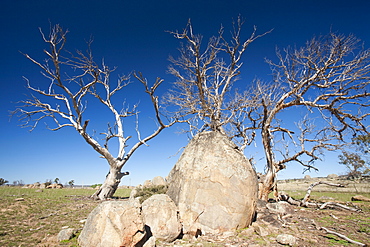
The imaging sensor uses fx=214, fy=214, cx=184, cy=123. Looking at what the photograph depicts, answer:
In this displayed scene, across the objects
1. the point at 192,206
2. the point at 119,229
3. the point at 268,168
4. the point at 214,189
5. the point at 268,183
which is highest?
the point at 268,168

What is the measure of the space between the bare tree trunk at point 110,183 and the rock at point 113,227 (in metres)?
→ 10.4

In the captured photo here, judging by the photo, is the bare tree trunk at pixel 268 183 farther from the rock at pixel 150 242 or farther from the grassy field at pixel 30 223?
the grassy field at pixel 30 223

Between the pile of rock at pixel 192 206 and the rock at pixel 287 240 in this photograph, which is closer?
the pile of rock at pixel 192 206

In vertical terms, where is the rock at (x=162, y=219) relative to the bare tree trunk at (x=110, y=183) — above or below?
below

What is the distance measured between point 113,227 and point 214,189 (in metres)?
2.97

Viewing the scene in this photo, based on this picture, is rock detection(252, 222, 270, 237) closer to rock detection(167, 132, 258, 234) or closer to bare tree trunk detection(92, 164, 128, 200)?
rock detection(167, 132, 258, 234)

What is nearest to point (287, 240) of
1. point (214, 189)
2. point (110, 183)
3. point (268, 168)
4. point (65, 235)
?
point (214, 189)

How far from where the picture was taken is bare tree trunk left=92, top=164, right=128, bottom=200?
14.3 meters

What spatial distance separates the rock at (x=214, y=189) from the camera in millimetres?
5871

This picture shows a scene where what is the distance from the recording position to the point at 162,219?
543cm

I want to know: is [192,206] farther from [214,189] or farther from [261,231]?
[261,231]

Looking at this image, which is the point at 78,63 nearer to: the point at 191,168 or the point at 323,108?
the point at 191,168

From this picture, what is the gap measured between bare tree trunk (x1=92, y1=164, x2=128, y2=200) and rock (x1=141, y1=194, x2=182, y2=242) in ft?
31.9

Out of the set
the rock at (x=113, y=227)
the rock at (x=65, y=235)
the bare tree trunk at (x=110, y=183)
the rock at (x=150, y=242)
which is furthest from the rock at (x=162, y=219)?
the bare tree trunk at (x=110, y=183)
